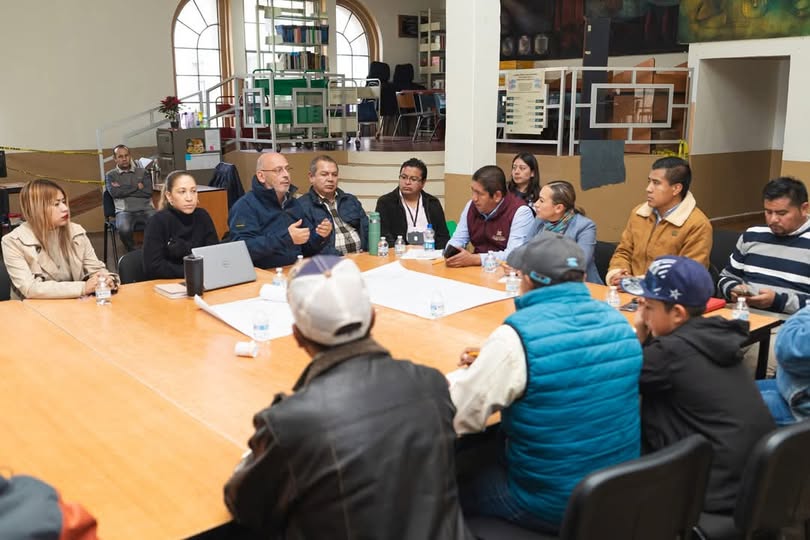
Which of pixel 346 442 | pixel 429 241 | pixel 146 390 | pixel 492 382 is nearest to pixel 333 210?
pixel 429 241

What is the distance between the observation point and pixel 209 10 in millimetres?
13406

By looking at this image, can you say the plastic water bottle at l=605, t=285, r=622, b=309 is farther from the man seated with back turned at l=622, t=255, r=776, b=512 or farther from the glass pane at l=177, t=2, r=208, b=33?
the glass pane at l=177, t=2, r=208, b=33

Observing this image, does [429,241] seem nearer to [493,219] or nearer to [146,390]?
[493,219]

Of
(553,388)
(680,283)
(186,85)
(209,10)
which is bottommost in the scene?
(553,388)

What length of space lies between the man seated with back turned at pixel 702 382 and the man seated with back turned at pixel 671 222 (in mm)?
1757

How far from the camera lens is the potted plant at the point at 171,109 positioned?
1129 cm

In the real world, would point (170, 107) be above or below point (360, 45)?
below

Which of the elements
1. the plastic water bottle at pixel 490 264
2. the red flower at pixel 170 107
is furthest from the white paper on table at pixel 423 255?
the red flower at pixel 170 107

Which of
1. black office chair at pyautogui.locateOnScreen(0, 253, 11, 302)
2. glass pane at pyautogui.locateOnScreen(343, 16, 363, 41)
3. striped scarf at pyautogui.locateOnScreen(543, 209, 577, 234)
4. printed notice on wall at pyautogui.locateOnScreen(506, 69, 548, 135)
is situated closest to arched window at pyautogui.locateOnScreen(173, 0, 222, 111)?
glass pane at pyautogui.locateOnScreen(343, 16, 363, 41)

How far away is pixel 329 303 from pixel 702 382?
3.90 feet

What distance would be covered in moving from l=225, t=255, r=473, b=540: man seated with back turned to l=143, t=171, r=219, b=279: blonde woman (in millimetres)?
2700

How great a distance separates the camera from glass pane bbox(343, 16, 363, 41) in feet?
49.7

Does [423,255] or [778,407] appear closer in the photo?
[778,407]

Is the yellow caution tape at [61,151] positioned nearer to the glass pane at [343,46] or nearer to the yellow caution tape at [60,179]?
the yellow caution tape at [60,179]
